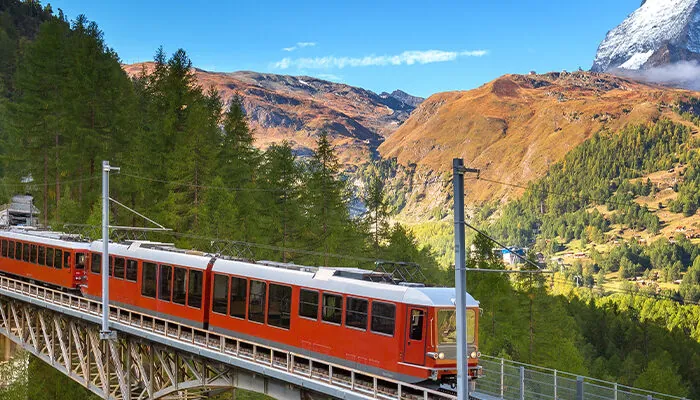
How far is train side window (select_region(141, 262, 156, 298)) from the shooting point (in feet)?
106

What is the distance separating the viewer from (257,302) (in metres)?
26.4

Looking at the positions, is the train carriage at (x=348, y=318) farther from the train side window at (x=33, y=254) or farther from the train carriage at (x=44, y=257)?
the train side window at (x=33, y=254)

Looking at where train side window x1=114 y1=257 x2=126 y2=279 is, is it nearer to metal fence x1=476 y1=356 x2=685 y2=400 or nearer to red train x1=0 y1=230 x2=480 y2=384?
red train x1=0 y1=230 x2=480 y2=384

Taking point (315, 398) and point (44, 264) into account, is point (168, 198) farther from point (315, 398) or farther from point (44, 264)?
point (315, 398)

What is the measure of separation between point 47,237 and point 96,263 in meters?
6.62

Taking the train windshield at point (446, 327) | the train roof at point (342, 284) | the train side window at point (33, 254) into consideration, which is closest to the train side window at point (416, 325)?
the train roof at point (342, 284)

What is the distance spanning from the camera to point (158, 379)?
3572 centimetres

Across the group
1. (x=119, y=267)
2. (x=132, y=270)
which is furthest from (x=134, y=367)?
(x=132, y=270)

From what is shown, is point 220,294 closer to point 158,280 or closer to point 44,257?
point 158,280

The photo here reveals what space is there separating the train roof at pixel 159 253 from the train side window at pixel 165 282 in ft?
0.99

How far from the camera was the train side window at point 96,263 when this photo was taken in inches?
1460

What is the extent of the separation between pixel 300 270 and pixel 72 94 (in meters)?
45.5

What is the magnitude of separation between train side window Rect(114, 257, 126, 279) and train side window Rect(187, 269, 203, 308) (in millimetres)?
6069

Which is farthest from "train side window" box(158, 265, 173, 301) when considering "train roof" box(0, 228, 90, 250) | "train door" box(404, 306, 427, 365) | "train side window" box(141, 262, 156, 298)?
"train door" box(404, 306, 427, 365)
